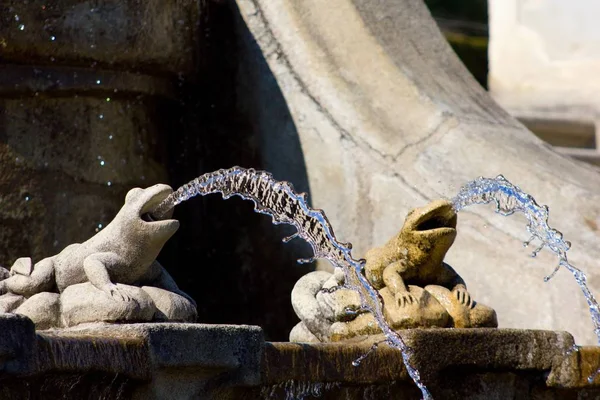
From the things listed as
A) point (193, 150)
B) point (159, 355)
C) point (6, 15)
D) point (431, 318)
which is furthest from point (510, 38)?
point (159, 355)

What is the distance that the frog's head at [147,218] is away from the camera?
374 centimetres

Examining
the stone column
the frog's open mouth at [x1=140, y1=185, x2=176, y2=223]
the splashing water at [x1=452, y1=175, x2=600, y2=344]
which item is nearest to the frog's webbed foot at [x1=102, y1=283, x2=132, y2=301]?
the frog's open mouth at [x1=140, y1=185, x2=176, y2=223]

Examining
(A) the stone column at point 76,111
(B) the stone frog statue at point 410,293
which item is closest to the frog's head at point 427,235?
(B) the stone frog statue at point 410,293

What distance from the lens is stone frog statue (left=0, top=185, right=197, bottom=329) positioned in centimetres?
360

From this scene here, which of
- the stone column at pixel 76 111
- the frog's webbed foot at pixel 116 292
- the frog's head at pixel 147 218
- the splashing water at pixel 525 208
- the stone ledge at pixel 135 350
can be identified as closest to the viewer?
the stone ledge at pixel 135 350

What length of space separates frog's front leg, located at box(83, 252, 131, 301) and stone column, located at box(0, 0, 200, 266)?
3.53 feet

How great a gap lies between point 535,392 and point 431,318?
404 millimetres

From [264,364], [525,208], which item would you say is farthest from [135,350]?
[525,208]

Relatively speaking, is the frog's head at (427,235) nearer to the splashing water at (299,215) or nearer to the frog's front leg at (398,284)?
the frog's front leg at (398,284)

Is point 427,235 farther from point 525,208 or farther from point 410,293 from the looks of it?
point 525,208

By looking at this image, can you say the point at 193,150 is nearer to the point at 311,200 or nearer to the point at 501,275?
the point at 311,200

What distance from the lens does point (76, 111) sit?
193 inches

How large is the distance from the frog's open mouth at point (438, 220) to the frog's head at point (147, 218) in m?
0.70

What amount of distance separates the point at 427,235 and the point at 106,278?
2.98ft
